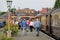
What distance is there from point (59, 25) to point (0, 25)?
37.4 meters

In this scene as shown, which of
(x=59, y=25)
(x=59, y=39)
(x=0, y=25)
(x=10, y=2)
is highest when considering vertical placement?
(x=10, y=2)

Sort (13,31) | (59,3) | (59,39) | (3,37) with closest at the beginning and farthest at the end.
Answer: (3,37)
(59,39)
(13,31)
(59,3)

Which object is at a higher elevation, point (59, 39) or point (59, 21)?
point (59, 21)

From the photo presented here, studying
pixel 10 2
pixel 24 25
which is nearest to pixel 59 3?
pixel 24 25

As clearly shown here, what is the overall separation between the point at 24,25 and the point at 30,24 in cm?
918

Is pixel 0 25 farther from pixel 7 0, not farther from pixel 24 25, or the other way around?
pixel 7 0

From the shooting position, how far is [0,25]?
59281mm

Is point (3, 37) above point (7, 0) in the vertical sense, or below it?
below

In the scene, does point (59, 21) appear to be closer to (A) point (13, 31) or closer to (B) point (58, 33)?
(B) point (58, 33)

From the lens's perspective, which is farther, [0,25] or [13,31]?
[0,25]

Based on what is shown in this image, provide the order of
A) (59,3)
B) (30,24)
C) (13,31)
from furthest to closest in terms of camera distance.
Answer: (59,3) → (30,24) → (13,31)

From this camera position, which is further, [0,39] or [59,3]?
[59,3]

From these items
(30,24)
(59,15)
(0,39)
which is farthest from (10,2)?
(30,24)

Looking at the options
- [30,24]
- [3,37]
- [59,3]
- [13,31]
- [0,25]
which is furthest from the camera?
[59,3]
